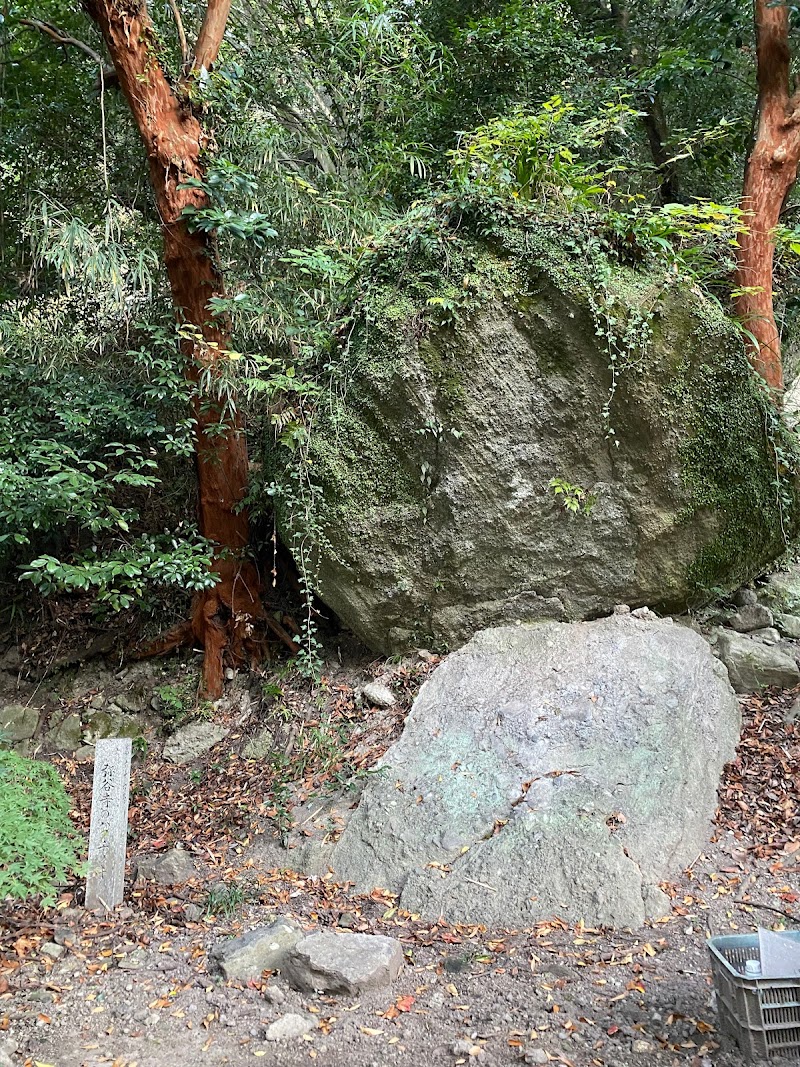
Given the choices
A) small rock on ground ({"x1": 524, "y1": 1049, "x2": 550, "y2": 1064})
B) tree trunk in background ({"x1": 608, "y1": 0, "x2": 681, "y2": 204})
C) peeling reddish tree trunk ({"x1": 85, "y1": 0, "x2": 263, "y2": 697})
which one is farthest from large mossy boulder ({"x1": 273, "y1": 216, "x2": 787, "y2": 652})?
tree trunk in background ({"x1": 608, "y1": 0, "x2": 681, "y2": 204})

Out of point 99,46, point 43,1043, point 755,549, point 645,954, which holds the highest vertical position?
point 99,46

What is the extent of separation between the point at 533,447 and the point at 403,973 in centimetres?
299

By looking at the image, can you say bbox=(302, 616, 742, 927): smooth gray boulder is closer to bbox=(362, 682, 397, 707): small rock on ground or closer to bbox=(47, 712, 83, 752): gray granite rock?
bbox=(362, 682, 397, 707): small rock on ground

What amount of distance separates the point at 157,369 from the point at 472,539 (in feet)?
8.35

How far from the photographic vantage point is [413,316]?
452 cm

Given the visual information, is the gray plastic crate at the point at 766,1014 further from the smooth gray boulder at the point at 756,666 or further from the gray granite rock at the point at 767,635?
the gray granite rock at the point at 767,635

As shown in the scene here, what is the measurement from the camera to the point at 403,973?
9.71 ft

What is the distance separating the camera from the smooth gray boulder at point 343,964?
2.82 m

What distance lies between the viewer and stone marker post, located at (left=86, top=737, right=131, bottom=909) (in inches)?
143

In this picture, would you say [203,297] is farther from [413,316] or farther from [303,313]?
[413,316]

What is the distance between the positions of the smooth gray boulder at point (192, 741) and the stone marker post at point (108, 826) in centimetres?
147

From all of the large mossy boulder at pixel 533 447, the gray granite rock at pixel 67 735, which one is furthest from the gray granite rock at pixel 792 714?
the gray granite rock at pixel 67 735

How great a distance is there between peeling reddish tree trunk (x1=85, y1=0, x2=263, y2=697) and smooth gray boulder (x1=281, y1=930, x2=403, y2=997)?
2763 millimetres

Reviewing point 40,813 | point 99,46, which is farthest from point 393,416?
point 99,46
